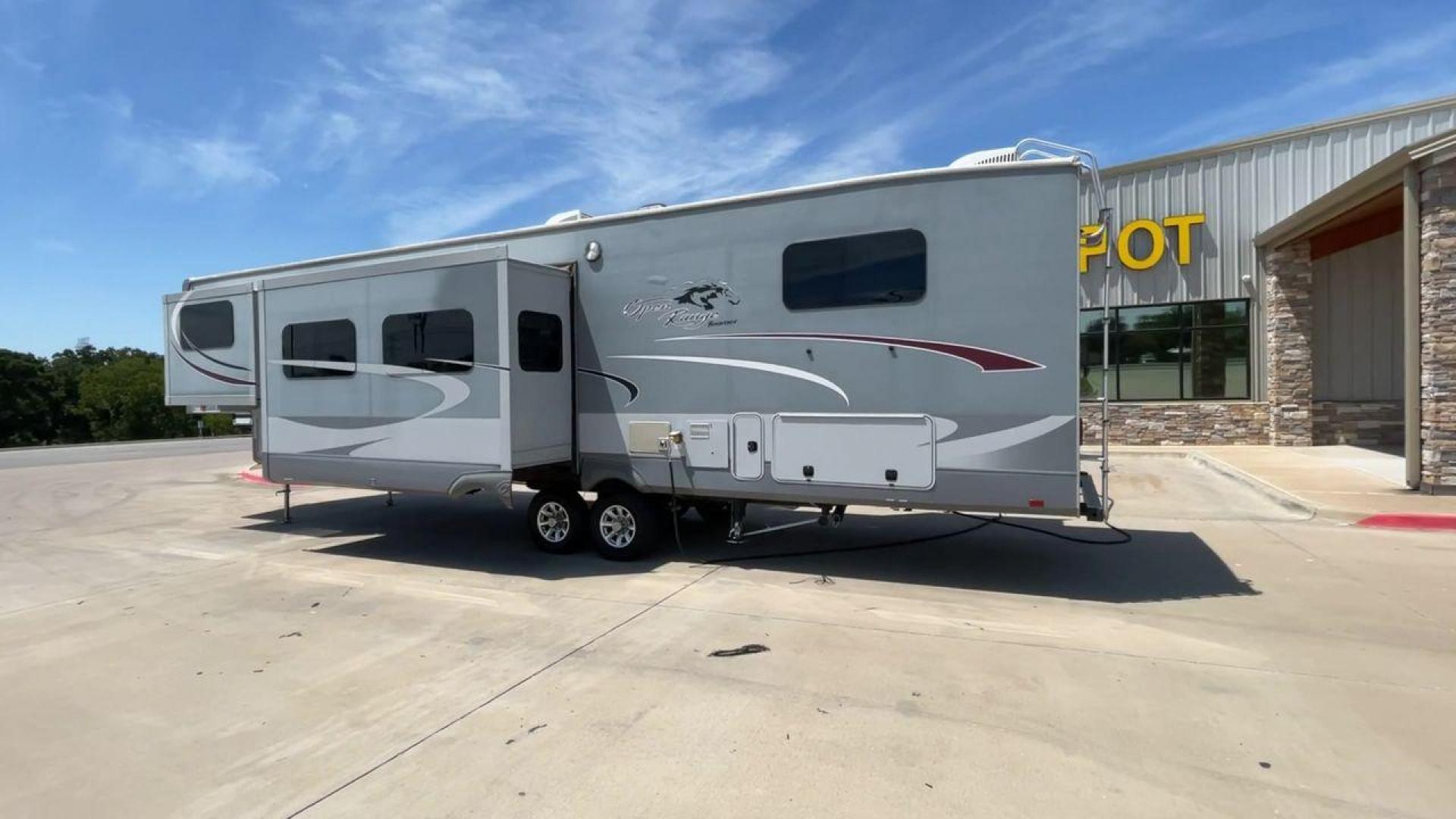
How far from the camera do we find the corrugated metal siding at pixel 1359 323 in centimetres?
1575

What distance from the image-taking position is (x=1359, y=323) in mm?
15891

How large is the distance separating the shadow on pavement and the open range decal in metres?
2.39

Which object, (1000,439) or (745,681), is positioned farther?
(1000,439)

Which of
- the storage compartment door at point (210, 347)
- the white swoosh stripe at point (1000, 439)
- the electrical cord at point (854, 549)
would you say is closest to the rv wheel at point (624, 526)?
the electrical cord at point (854, 549)

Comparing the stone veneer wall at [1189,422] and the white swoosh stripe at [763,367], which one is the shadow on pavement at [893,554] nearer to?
the white swoosh stripe at [763,367]

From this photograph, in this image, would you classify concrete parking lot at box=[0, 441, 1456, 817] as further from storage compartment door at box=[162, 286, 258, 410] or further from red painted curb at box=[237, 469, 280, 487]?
red painted curb at box=[237, 469, 280, 487]

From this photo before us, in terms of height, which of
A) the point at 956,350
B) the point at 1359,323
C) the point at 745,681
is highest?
the point at 1359,323

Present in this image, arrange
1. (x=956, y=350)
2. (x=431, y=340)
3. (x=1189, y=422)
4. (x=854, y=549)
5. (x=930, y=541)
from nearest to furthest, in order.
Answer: (x=956, y=350) < (x=431, y=340) < (x=854, y=549) < (x=930, y=541) < (x=1189, y=422)

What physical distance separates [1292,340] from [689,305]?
14908 mm

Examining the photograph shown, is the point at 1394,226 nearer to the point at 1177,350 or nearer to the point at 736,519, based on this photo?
the point at 1177,350

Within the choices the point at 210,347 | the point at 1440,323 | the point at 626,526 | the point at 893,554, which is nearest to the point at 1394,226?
the point at 1440,323

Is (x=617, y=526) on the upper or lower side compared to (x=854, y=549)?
upper

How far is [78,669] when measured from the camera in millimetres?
4879

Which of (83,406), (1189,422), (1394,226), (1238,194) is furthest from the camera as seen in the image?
(83,406)
